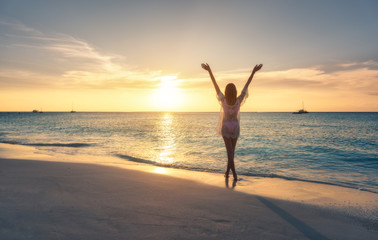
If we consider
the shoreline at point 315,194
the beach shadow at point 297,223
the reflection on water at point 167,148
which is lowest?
the reflection on water at point 167,148

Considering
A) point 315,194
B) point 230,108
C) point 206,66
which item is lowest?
point 315,194

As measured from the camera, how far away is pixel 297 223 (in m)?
4.04

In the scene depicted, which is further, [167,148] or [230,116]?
[167,148]

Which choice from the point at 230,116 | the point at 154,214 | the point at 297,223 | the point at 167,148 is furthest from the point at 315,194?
the point at 167,148

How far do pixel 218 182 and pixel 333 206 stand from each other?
311 centimetres

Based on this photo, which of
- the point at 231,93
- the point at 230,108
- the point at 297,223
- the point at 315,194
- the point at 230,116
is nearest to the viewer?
the point at 297,223

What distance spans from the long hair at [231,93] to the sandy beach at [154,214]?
260 cm

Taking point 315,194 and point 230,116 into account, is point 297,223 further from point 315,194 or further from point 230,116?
point 230,116

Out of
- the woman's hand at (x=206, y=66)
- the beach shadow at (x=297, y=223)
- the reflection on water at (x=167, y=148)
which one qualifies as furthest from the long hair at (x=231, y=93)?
the reflection on water at (x=167, y=148)

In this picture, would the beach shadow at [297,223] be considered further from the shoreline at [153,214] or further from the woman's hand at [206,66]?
the woman's hand at [206,66]

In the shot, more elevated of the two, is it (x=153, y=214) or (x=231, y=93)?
(x=231, y=93)

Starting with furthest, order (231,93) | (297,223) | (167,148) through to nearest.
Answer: (167,148) → (231,93) → (297,223)

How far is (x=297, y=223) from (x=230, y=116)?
3712mm

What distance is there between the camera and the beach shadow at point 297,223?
358 centimetres
